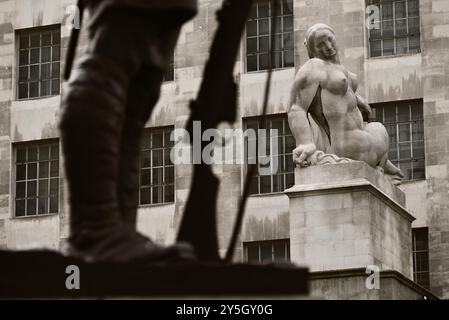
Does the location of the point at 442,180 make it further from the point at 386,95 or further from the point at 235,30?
the point at 235,30

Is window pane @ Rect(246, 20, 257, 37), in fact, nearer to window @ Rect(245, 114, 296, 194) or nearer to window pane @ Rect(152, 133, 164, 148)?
window @ Rect(245, 114, 296, 194)

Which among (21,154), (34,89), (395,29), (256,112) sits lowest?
(21,154)

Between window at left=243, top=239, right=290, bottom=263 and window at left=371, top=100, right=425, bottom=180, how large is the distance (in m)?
3.88

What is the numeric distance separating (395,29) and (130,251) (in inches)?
1441

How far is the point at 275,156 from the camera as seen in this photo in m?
42.0

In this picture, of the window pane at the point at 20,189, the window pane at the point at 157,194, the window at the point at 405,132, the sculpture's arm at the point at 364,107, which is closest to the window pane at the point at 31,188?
the window pane at the point at 20,189

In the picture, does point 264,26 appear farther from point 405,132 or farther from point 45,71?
point 45,71

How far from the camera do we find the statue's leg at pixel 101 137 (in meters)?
6.00

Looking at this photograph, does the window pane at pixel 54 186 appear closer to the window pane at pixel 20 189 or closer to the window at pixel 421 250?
the window pane at pixel 20 189

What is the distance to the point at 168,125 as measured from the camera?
143ft

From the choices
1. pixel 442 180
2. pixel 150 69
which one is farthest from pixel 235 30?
→ pixel 442 180

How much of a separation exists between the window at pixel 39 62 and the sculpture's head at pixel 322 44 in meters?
19.1

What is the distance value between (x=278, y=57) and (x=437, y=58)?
493 centimetres

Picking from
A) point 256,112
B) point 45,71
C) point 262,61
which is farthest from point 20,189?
point 262,61
